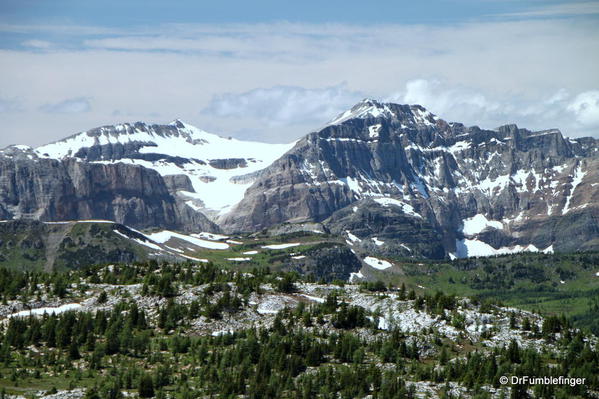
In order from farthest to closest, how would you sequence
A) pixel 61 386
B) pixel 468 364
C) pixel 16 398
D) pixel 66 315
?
pixel 66 315 < pixel 468 364 < pixel 61 386 < pixel 16 398

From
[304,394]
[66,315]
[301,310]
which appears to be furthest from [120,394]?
[301,310]

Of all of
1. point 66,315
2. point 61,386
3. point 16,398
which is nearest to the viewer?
point 16,398

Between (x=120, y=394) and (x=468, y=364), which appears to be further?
(x=468, y=364)

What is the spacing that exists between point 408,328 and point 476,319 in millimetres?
14334

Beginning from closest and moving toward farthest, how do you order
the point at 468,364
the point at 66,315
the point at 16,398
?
the point at 16,398 < the point at 468,364 < the point at 66,315

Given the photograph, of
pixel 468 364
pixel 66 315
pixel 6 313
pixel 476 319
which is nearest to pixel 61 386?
pixel 66 315

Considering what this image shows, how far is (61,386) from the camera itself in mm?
155125

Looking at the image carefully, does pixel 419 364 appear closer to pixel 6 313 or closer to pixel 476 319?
pixel 476 319

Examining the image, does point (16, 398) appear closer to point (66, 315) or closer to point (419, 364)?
point (66, 315)

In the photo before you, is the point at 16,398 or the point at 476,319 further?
the point at 476,319

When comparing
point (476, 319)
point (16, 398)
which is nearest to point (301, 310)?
point (476, 319)

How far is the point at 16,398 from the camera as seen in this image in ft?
477

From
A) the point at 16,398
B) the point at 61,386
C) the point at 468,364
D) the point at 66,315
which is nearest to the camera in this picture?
the point at 16,398

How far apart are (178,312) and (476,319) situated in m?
56.5
